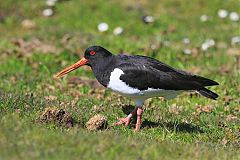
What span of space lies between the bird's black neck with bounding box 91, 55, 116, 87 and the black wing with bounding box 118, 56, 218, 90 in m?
0.19

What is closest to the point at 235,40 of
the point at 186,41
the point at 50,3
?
the point at 186,41

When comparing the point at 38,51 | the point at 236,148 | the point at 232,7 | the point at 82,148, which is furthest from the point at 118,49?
the point at 82,148

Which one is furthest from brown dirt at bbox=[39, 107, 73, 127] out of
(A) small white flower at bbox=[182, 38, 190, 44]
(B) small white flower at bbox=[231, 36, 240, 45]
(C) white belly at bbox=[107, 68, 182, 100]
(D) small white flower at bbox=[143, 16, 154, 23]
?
(D) small white flower at bbox=[143, 16, 154, 23]

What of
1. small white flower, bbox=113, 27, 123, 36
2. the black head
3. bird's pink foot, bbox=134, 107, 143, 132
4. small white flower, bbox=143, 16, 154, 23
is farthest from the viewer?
small white flower, bbox=143, 16, 154, 23

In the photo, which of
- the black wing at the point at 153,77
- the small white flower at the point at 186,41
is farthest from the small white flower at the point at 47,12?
the black wing at the point at 153,77

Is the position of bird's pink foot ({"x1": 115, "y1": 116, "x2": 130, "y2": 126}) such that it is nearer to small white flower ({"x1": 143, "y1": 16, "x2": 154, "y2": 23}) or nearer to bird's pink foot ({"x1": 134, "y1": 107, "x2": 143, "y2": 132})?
bird's pink foot ({"x1": 134, "y1": 107, "x2": 143, "y2": 132})

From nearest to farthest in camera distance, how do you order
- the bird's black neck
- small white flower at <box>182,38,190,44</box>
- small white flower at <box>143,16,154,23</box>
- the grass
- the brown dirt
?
the grass < the brown dirt < the bird's black neck < small white flower at <box>182,38,190,44</box> < small white flower at <box>143,16,154,23</box>

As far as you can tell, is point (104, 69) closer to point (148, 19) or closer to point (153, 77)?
point (153, 77)

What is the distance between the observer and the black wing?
9.27m

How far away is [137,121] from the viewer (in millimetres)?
9438

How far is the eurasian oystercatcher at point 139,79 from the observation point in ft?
30.3

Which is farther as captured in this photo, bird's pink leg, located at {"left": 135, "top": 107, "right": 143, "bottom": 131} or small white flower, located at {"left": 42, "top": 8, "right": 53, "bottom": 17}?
small white flower, located at {"left": 42, "top": 8, "right": 53, "bottom": 17}

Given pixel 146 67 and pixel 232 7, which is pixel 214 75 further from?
pixel 232 7

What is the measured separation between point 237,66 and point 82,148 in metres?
8.30
